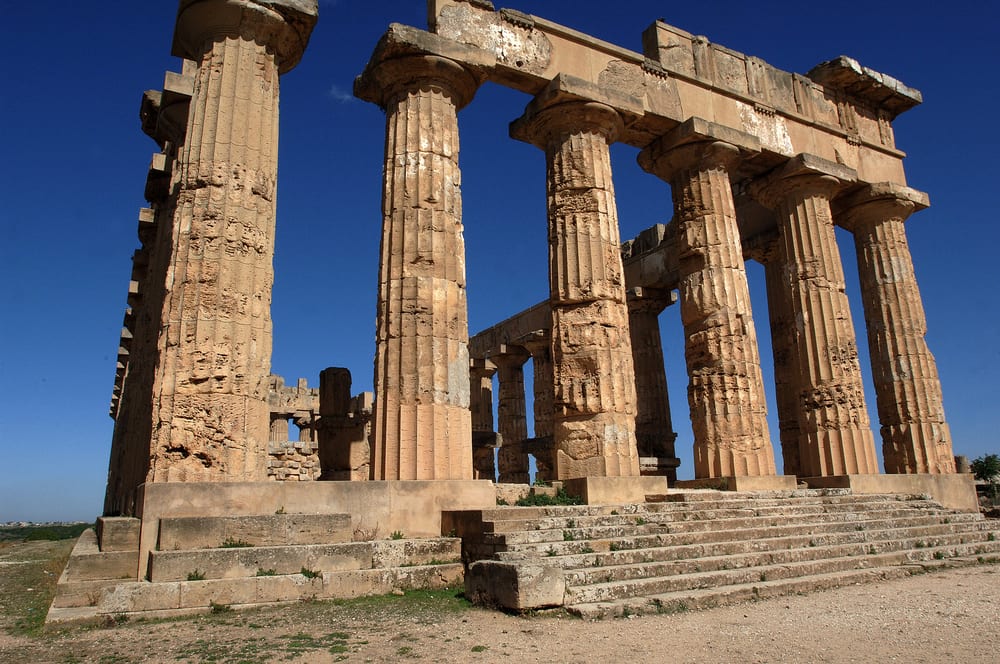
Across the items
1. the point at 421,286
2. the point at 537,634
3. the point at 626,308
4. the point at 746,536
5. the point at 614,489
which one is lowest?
the point at 537,634

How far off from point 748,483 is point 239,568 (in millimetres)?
9678

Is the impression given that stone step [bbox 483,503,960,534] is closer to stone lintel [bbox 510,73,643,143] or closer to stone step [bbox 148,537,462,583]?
A: stone step [bbox 148,537,462,583]

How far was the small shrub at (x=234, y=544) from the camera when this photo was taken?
8367mm

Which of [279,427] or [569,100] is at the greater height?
[569,100]

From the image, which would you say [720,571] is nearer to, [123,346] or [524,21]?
[524,21]

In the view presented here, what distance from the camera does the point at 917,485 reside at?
16.1m

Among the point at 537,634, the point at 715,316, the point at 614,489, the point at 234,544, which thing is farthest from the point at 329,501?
the point at 715,316

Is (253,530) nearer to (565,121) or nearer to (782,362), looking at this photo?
(565,121)

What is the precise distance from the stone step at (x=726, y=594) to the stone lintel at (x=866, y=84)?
13.8 m

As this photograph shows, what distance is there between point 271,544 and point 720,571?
534cm

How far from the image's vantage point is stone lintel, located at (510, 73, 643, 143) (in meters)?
14.1

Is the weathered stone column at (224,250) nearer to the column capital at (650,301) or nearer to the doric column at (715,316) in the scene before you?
the doric column at (715,316)

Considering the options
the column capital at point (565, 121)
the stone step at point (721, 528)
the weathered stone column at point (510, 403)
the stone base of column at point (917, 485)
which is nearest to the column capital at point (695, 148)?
the column capital at point (565, 121)

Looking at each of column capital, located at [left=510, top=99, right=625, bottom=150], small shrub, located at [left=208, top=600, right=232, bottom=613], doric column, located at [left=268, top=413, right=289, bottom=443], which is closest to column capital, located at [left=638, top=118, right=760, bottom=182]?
column capital, located at [left=510, top=99, right=625, bottom=150]
